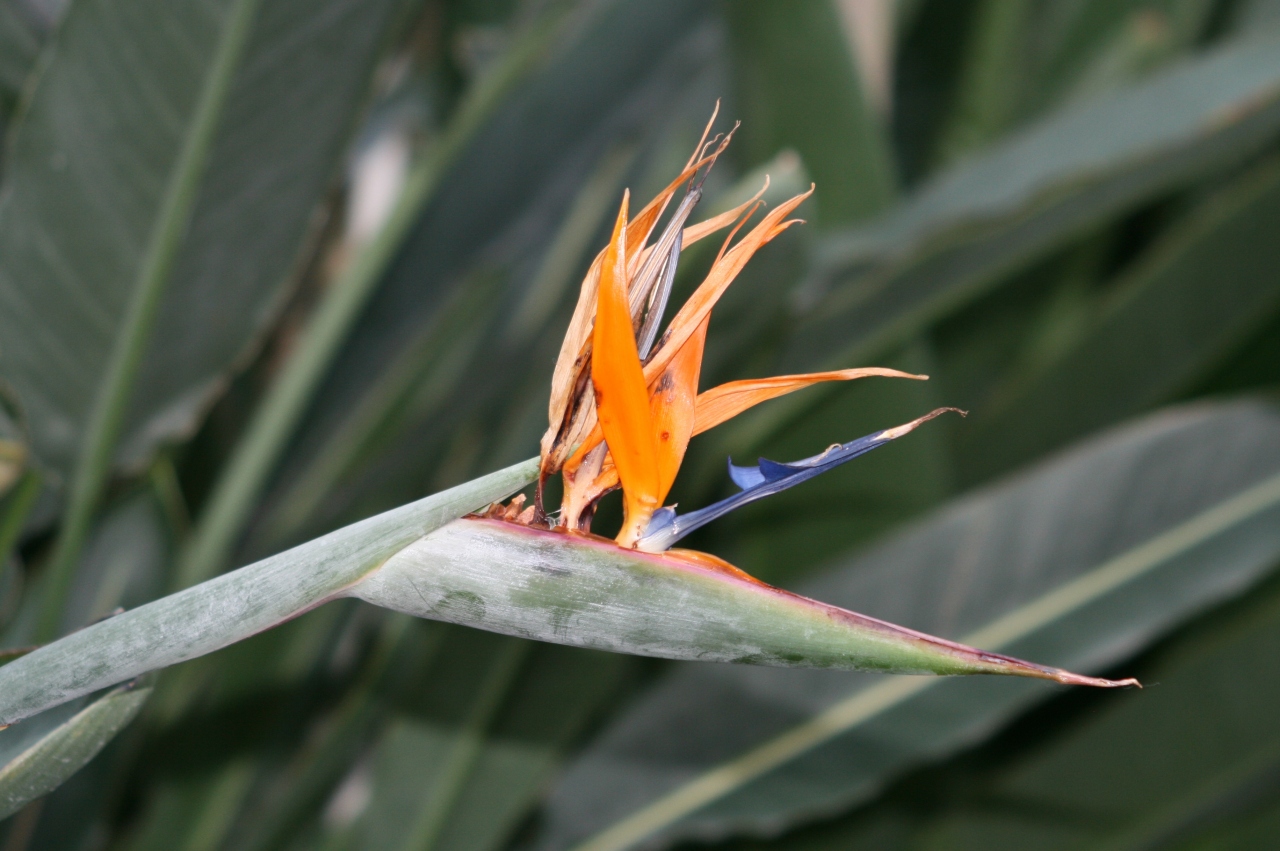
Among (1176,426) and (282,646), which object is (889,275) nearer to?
(1176,426)

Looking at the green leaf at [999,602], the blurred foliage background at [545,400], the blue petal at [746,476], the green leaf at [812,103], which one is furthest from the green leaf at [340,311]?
the blue petal at [746,476]

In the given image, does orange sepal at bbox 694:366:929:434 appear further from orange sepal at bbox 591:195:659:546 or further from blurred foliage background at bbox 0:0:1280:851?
blurred foliage background at bbox 0:0:1280:851

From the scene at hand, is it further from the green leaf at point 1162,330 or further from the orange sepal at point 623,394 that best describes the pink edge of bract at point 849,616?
the green leaf at point 1162,330

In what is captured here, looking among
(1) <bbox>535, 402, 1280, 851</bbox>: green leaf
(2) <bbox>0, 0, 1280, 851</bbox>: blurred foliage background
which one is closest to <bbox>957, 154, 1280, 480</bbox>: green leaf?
(2) <bbox>0, 0, 1280, 851</bbox>: blurred foliage background

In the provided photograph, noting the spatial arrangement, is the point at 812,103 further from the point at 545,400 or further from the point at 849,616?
the point at 849,616

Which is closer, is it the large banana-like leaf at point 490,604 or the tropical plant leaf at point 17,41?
the large banana-like leaf at point 490,604

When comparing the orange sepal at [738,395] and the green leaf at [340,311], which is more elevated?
the green leaf at [340,311]
